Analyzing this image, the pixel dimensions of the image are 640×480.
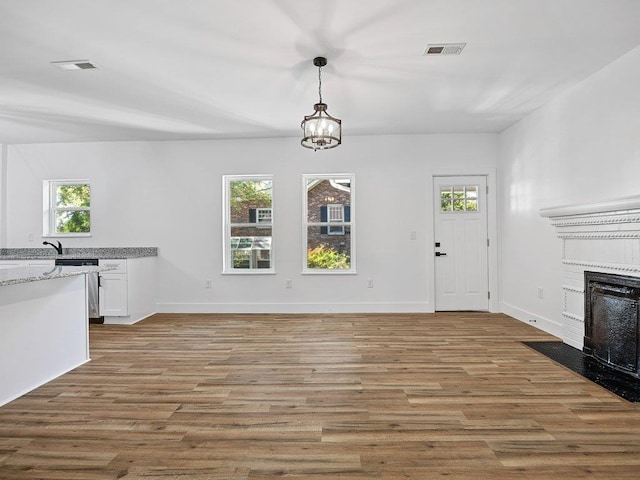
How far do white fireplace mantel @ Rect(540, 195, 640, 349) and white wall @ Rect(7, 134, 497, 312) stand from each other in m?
1.96

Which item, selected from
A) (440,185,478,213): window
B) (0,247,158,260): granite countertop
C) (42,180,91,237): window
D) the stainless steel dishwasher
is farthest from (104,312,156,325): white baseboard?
(440,185,478,213): window

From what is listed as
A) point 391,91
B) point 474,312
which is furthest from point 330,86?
point 474,312

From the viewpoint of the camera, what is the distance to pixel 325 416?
245 cm

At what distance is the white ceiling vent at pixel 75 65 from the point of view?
3.35m

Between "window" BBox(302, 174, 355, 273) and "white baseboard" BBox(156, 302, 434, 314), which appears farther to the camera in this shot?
"window" BBox(302, 174, 355, 273)

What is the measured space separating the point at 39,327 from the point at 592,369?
4522mm

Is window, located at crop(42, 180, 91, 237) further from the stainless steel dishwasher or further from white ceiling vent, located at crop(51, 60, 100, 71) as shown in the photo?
white ceiling vent, located at crop(51, 60, 100, 71)

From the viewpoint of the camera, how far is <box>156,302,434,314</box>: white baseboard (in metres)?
5.76

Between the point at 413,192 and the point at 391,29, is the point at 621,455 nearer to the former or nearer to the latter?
the point at 391,29

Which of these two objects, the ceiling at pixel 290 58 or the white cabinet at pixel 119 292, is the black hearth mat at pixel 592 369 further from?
the white cabinet at pixel 119 292

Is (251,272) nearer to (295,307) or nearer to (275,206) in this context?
(295,307)

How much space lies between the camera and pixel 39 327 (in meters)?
3.09

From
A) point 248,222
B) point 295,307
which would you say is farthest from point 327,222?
point 295,307

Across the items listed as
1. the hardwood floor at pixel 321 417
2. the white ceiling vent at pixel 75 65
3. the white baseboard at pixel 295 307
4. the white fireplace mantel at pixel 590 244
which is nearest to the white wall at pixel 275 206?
the white baseboard at pixel 295 307
